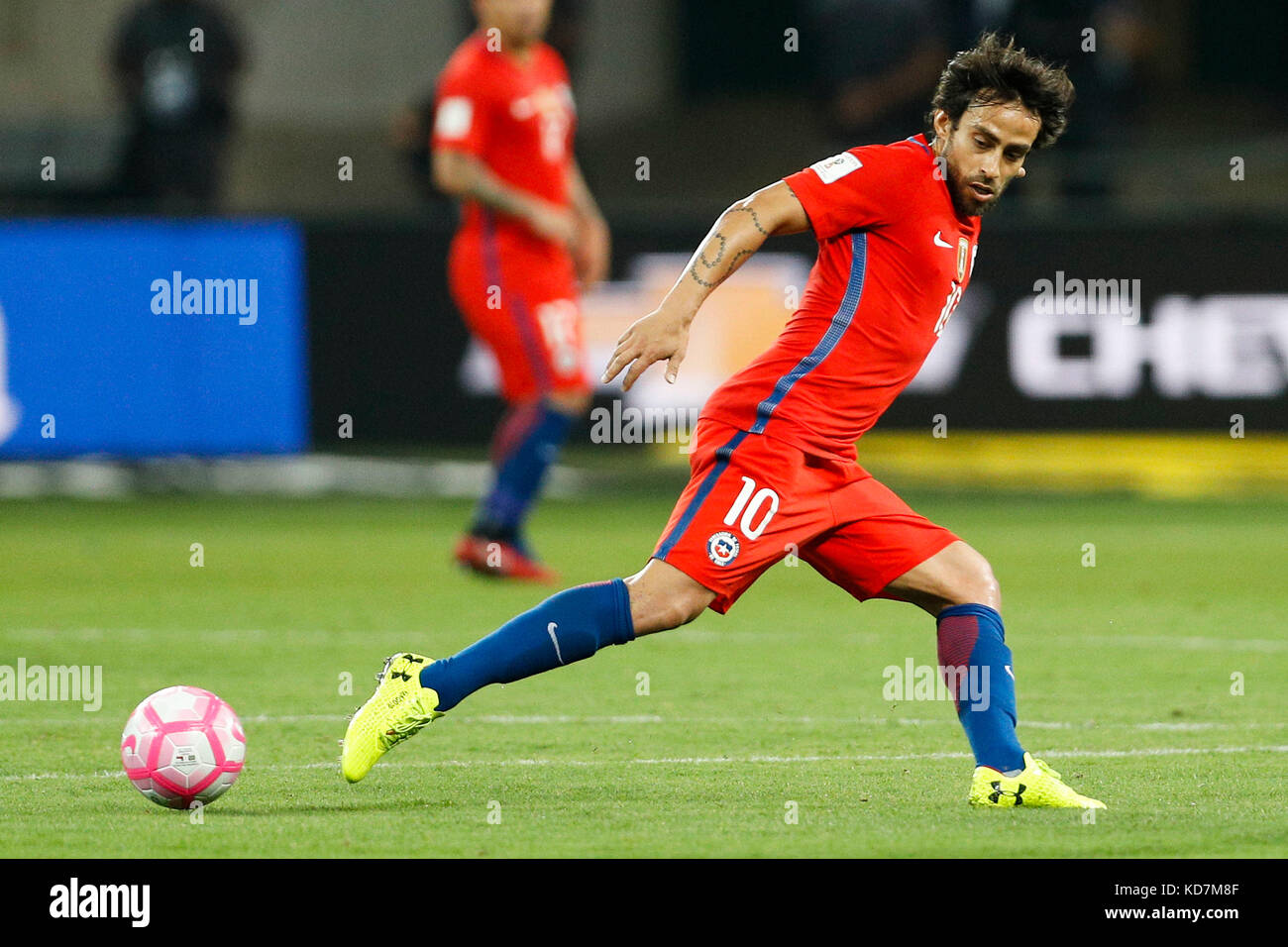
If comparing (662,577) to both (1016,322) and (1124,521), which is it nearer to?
(1124,521)

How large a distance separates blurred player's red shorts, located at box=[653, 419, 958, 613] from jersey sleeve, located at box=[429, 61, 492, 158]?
17.2 feet

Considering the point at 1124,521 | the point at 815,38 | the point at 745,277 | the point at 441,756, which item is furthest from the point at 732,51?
the point at 441,756

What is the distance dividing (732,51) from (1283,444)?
37.6 feet

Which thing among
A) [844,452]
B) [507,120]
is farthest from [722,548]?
[507,120]

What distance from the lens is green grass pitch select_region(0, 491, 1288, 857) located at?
5.20 meters

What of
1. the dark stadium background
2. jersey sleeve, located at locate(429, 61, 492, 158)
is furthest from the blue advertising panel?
jersey sleeve, located at locate(429, 61, 492, 158)

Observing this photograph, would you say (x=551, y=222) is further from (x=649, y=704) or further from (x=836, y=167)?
(x=836, y=167)

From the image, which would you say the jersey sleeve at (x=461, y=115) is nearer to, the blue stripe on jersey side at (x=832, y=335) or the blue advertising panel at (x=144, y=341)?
the blue advertising panel at (x=144, y=341)

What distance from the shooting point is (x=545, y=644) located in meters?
5.64

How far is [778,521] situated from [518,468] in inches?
200

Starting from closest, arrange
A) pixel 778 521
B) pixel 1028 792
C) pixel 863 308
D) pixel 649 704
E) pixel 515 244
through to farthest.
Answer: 1. pixel 1028 792
2. pixel 778 521
3. pixel 863 308
4. pixel 649 704
5. pixel 515 244

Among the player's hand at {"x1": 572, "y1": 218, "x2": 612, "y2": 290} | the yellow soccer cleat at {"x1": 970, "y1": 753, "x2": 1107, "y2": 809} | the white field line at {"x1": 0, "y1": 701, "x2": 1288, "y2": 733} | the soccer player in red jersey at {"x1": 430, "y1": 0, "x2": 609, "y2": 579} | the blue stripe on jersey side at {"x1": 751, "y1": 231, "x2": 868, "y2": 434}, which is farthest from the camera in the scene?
the player's hand at {"x1": 572, "y1": 218, "x2": 612, "y2": 290}

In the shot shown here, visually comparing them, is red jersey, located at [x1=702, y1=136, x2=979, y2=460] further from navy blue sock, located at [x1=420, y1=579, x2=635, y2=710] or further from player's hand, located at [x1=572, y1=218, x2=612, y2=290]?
player's hand, located at [x1=572, y1=218, x2=612, y2=290]

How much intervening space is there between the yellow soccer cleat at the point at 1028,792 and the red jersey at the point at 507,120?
5.87m
